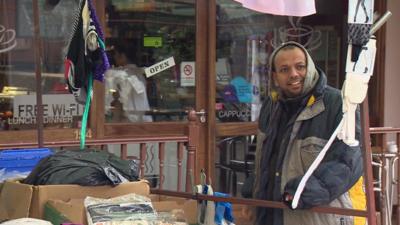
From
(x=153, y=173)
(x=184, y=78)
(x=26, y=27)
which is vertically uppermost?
(x=26, y=27)

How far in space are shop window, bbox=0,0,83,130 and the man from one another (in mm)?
3024

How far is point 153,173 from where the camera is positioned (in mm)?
6641

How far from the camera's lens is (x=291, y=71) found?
3447mm

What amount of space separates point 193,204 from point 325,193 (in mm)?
689

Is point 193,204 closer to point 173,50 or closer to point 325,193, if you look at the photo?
point 325,193

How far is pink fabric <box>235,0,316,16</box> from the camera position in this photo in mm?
3121

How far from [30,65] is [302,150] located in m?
3.58

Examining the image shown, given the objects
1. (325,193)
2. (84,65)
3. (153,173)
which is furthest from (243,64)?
(325,193)

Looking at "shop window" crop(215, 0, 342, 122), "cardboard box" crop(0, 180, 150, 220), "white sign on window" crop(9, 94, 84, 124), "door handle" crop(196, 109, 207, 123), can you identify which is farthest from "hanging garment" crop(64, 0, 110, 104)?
"shop window" crop(215, 0, 342, 122)

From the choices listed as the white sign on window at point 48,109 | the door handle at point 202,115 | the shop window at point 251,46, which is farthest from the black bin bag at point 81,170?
the shop window at point 251,46

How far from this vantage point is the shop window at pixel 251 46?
6.98 m

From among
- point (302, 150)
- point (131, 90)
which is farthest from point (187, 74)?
point (302, 150)

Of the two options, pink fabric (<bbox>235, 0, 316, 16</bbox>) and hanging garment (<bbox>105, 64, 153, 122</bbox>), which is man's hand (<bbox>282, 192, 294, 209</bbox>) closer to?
pink fabric (<bbox>235, 0, 316, 16</bbox>)

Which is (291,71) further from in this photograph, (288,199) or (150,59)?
(150,59)
